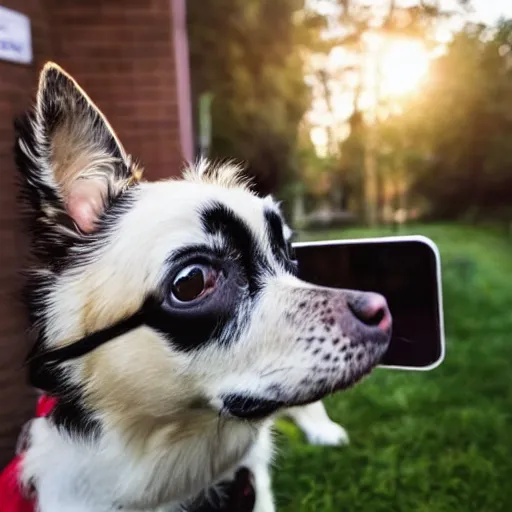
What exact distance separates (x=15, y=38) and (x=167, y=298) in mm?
464

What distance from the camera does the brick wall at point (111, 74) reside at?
2.95 ft

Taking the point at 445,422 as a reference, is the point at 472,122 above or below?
above

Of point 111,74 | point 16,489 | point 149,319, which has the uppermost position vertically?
point 111,74

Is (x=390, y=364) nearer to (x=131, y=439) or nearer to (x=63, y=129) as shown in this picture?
(x=131, y=439)

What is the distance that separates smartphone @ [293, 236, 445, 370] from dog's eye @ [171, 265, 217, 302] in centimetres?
21

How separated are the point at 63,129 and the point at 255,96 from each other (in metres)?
0.32

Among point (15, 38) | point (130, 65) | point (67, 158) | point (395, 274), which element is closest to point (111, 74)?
point (130, 65)

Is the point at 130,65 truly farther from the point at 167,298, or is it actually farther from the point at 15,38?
the point at 167,298

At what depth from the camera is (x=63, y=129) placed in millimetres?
708

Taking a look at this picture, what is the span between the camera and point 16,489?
82cm

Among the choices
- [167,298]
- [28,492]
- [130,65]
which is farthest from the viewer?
[130,65]

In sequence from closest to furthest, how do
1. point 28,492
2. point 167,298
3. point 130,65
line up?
1. point 167,298
2. point 28,492
3. point 130,65

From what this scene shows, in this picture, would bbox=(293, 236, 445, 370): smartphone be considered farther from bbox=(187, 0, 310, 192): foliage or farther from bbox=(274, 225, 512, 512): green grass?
bbox=(187, 0, 310, 192): foliage

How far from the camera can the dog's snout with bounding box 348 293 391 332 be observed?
2.32 feet
